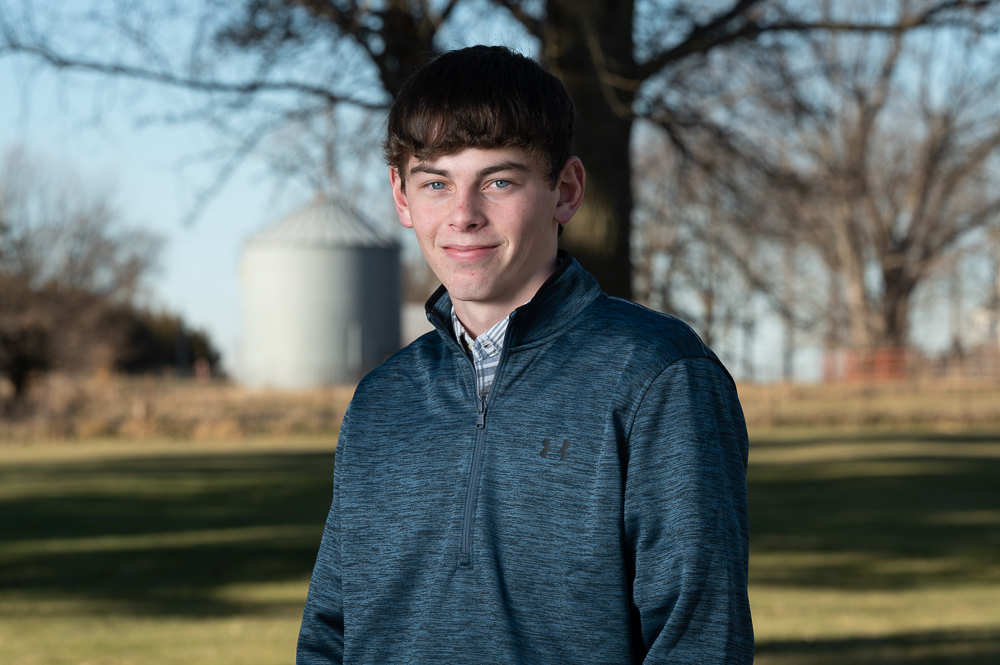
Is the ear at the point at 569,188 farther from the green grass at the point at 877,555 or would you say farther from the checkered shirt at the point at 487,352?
the green grass at the point at 877,555

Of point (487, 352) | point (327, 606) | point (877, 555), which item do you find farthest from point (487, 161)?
point (877, 555)

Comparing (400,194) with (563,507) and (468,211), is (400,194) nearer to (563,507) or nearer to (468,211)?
(468,211)

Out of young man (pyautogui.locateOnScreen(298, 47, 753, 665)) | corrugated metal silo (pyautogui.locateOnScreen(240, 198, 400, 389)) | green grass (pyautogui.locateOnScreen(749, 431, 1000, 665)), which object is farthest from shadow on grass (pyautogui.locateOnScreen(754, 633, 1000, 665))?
corrugated metal silo (pyautogui.locateOnScreen(240, 198, 400, 389))

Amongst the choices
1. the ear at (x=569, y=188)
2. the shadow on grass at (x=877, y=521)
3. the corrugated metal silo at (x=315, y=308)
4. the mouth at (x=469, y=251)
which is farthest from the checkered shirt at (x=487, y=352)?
the corrugated metal silo at (x=315, y=308)

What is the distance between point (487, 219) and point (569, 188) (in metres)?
0.18

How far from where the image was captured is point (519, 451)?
5.62 ft

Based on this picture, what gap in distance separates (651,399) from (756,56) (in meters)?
5.20

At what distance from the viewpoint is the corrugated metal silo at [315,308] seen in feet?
110

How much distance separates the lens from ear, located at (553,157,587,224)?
1.89 meters

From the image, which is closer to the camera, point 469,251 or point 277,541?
point 469,251

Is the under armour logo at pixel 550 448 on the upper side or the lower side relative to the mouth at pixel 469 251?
lower

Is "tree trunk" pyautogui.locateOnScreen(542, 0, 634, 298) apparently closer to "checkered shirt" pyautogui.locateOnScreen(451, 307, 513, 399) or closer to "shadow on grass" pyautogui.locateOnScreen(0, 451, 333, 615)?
"checkered shirt" pyautogui.locateOnScreen(451, 307, 513, 399)

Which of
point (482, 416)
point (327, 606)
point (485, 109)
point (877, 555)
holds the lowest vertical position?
point (877, 555)

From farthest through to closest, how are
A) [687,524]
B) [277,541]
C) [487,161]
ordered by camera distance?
1. [277,541]
2. [487,161]
3. [687,524]
